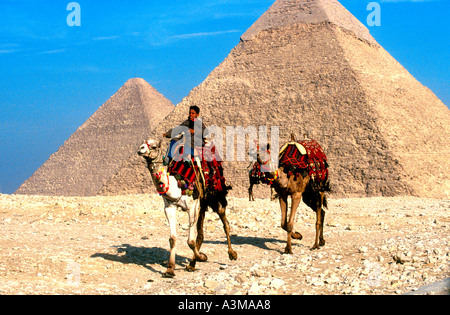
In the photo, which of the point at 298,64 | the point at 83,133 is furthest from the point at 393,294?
the point at 83,133

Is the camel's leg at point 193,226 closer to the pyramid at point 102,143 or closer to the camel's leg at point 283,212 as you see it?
the camel's leg at point 283,212

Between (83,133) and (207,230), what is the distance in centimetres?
6708

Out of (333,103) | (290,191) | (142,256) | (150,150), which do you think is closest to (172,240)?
(150,150)

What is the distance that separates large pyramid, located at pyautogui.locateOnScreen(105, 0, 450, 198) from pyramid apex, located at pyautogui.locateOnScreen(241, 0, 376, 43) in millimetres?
122

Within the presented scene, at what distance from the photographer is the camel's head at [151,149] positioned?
7.62m

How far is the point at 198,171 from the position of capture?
857 centimetres

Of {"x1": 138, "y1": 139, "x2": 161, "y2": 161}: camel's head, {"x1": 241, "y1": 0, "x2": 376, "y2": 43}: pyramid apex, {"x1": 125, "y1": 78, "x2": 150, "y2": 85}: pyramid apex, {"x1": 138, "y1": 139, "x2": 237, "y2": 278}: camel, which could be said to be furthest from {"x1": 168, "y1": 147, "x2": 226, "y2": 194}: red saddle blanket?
{"x1": 125, "y1": 78, "x2": 150, "y2": 85}: pyramid apex

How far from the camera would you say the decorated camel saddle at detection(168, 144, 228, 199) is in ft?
27.2

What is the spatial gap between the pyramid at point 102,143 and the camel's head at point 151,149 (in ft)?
201

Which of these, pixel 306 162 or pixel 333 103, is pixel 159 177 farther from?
pixel 333 103

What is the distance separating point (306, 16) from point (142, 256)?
44747mm

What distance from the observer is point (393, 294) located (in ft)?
20.2

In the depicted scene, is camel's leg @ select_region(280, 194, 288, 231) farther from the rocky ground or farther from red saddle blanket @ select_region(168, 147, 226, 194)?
red saddle blanket @ select_region(168, 147, 226, 194)

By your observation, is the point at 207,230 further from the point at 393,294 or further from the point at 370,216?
the point at 393,294
